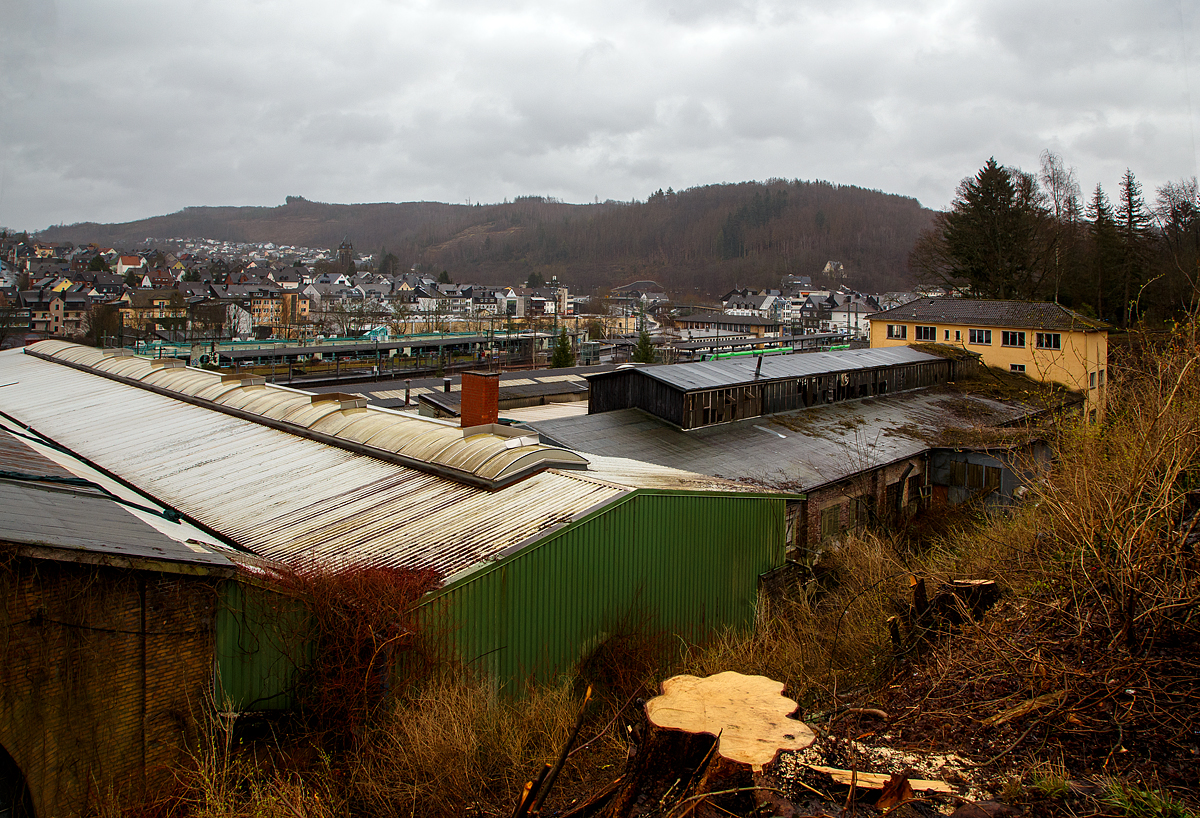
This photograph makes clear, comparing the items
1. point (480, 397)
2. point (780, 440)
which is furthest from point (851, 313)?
point (480, 397)

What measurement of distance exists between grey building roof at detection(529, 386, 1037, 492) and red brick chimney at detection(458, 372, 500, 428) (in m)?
3.43

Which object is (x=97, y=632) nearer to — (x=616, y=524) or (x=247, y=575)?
(x=247, y=575)

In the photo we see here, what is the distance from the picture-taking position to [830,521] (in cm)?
1781

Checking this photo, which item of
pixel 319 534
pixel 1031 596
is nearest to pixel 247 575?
pixel 319 534

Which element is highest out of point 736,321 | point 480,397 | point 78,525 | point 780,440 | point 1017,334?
point 736,321

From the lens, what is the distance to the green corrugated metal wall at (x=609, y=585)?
8.60 meters

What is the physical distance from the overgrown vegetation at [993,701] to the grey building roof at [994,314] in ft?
92.1

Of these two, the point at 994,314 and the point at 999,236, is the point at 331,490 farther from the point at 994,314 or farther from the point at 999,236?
A: the point at 999,236

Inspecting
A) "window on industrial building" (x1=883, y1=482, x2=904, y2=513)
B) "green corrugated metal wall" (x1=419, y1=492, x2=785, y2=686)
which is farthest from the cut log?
"window on industrial building" (x1=883, y1=482, x2=904, y2=513)

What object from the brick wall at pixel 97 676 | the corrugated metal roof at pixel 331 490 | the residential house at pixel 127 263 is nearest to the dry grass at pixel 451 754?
the corrugated metal roof at pixel 331 490

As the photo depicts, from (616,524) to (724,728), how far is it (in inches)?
190

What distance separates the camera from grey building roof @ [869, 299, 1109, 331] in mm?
33469

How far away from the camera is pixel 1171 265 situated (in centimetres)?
3569

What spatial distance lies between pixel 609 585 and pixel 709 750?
4.84m
